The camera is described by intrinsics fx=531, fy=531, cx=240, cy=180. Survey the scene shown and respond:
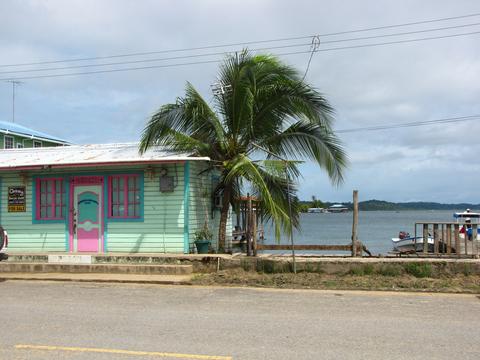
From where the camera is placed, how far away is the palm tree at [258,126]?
14133 mm

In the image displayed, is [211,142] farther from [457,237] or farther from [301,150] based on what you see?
[457,237]

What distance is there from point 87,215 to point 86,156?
6.01 ft

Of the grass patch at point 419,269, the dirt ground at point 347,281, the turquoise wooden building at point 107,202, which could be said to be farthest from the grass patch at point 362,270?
the turquoise wooden building at point 107,202

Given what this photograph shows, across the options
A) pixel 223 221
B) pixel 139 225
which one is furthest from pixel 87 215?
pixel 223 221

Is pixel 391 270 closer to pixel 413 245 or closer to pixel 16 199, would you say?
pixel 16 199

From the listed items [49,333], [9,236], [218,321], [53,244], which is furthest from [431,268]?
[9,236]

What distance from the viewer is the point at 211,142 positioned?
14875 millimetres

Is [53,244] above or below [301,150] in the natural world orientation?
below

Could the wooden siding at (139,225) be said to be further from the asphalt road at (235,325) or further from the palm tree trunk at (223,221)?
the asphalt road at (235,325)

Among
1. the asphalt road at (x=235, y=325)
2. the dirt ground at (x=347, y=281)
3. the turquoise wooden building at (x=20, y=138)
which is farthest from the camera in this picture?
the turquoise wooden building at (x=20, y=138)

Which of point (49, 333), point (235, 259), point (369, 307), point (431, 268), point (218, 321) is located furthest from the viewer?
point (235, 259)

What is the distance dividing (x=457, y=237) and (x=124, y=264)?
27.5ft

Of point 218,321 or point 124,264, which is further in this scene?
point 124,264

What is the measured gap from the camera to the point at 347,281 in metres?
11.6
